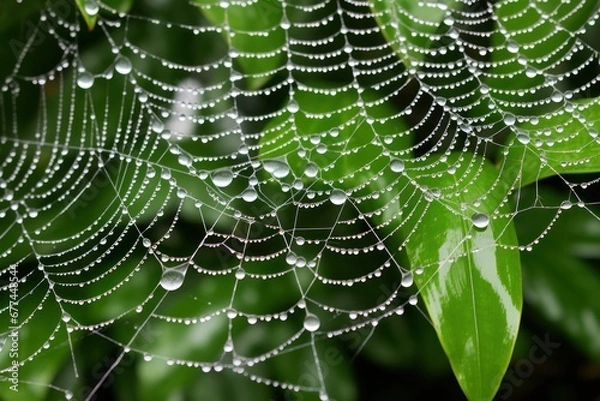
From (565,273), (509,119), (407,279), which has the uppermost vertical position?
(509,119)

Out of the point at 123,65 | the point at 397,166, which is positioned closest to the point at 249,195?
the point at 397,166

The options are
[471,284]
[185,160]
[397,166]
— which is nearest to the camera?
[471,284]

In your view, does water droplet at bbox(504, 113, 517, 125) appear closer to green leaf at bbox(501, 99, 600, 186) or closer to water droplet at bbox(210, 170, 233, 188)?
green leaf at bbox(501, 99, 600, 186)

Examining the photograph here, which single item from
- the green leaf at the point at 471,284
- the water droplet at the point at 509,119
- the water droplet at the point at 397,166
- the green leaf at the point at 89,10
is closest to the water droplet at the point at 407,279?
the green leaf at the point at 471,284

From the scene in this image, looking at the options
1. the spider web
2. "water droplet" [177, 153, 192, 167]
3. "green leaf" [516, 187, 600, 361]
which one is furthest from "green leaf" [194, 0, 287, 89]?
"green leaf" [516, 187, 600, 361]

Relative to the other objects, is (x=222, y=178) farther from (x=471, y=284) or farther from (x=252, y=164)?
(x=471, y=284)

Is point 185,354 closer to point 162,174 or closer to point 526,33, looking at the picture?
point 162,174
